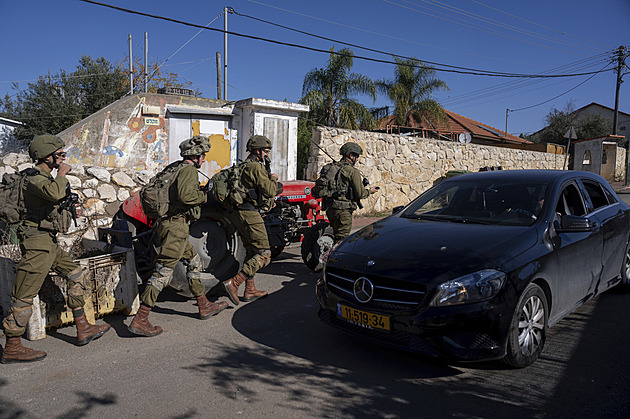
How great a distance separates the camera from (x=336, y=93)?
19.5 m

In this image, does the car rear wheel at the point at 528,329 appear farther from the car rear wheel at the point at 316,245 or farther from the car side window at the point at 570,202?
the car rear wheel at the point at 316,245

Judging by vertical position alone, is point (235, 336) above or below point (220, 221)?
below

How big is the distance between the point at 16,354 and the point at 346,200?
4110 mm

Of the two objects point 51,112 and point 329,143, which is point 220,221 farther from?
point 51,112

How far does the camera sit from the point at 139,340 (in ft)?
14.0

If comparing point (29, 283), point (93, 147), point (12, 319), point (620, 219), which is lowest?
point (12, 319)

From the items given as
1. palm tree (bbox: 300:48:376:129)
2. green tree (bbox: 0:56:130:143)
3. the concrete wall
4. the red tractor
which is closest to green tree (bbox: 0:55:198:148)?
green tree (bbox: 0:56:130:143)

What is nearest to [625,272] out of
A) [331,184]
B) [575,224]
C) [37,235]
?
[575,224]

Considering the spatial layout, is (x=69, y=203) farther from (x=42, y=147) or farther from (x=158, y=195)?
(x=158, y=195)

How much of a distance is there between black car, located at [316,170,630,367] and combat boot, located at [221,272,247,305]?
1485mm

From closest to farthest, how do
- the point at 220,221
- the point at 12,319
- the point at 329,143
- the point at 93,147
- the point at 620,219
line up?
the point at 12,319, the point at 620,219, the point at 220,221, the point at 93,147, the point at 329,143

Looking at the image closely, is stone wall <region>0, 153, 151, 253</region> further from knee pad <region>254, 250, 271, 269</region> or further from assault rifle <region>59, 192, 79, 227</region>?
assault rifle <region>59, 192, 79, 227</region>

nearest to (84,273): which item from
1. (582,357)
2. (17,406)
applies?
(17,406)

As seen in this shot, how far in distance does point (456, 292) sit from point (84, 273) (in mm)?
3271
